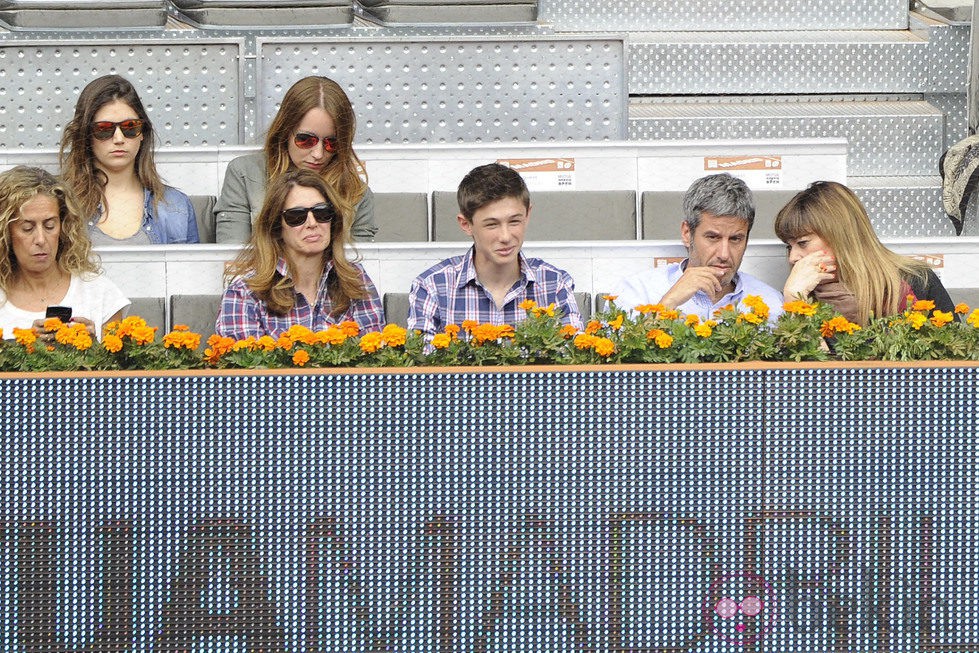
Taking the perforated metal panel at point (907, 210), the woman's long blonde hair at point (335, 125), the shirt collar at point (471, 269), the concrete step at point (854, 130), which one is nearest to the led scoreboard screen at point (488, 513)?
the shirt collar at point (471, 269)

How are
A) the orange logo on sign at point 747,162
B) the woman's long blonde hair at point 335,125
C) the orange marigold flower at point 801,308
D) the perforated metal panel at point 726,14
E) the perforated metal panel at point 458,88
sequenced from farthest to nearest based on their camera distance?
1. the perforated metal panel at point 726,14
2. the perforated metal panel at point 458,88
3. the orange logo on sign at point 747,162
4. the woman's long blonde hair at point 335,125
5. the orange marigold flower at point 801,308

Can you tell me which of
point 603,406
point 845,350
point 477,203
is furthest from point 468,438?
point 477,203

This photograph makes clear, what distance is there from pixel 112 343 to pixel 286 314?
3.58 ft

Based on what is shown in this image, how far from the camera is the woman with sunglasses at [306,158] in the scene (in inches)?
184

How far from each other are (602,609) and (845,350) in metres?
0.83

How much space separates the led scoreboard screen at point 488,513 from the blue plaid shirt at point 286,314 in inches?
42.5

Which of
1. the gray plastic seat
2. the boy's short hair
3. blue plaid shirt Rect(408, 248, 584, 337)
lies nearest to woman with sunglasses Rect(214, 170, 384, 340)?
blue plaid shirt Rect(408, 248, 584, 337)

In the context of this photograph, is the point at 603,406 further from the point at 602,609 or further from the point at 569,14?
the point at 569,14

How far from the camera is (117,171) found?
486 centimetres

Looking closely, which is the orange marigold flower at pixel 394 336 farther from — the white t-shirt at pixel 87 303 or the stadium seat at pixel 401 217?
the stadium seat at pixel 401 217

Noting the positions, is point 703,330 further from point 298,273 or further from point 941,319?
point 298,273

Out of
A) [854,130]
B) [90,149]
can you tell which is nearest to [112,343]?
[90,149]

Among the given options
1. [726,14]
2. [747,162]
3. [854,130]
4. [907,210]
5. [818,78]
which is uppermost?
[726,14]

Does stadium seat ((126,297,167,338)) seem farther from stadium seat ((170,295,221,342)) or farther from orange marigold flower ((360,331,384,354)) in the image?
orange marigold flower ((360,331,384,354))
